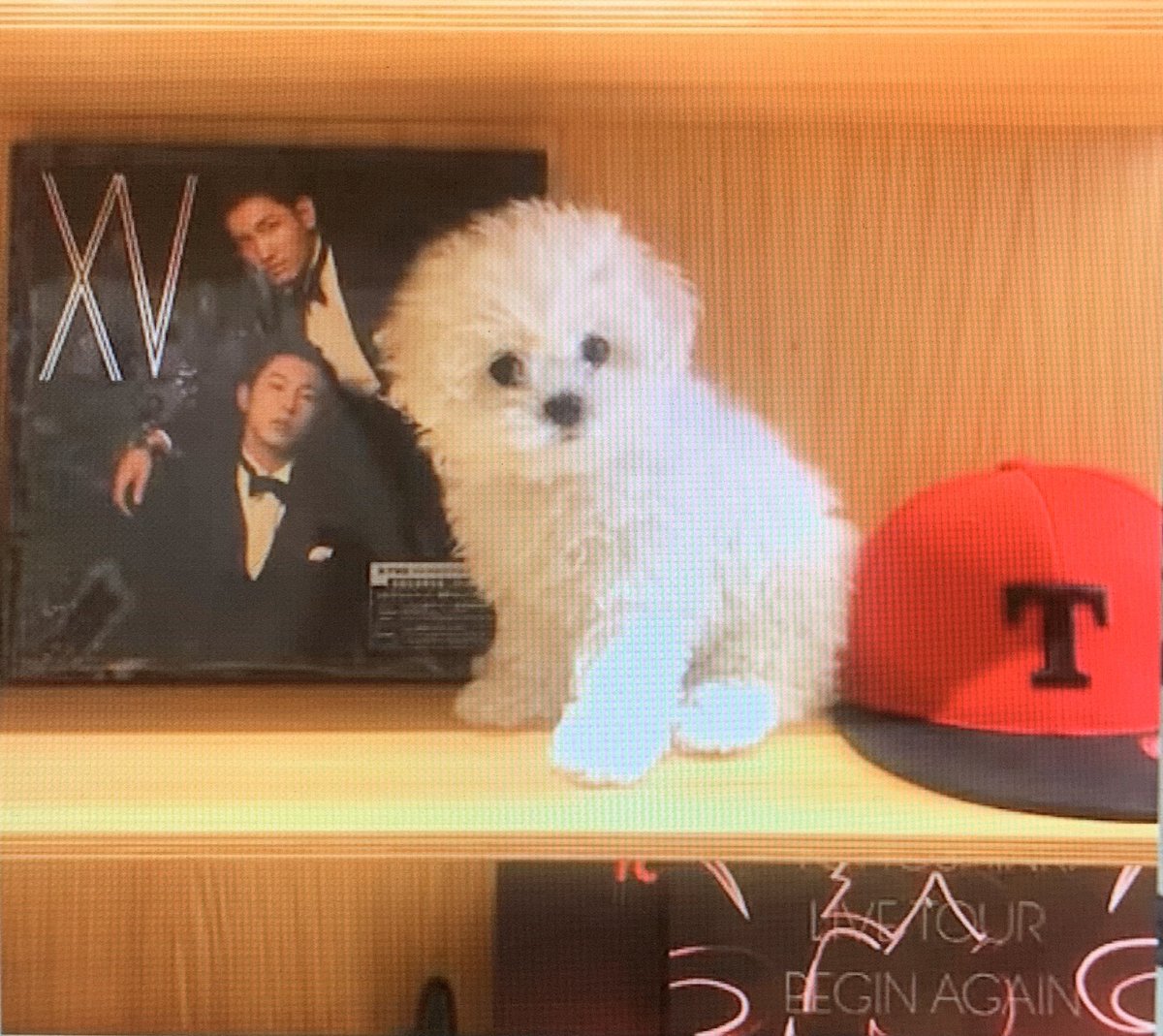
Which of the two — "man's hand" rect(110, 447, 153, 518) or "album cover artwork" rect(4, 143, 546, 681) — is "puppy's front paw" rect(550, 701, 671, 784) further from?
"man's hand" rect(110, 447, 153, 518)

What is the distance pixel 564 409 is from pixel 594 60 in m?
0.15

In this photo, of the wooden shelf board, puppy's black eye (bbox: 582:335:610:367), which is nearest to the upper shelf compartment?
the wooden shelf board

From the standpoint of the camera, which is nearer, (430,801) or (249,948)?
(430,801)

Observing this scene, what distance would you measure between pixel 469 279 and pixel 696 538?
16 cm

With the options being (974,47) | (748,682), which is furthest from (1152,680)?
(974,47)

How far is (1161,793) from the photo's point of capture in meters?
0.55

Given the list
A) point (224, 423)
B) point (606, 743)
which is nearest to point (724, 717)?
point (606, 743)

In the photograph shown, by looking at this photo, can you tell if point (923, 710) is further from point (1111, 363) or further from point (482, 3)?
point (482, 3)

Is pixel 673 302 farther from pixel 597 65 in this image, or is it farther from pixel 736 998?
pixel 736 998

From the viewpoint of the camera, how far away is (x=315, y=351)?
64 cm

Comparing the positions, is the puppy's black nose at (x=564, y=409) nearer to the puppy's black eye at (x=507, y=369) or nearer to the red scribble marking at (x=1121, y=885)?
the puppy's black eye at (x=507, y=369)

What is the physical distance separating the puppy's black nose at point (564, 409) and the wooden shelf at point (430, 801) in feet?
0.46

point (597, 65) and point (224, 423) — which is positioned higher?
point (597, 65)

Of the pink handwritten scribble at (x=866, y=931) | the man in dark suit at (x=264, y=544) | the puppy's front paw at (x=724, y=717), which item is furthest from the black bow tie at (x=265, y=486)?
the pink handwritten scribble at (x=866, y=931)
